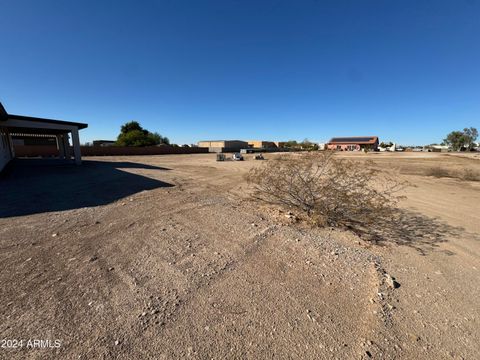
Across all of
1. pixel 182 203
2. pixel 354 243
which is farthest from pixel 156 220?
pixel 354 243

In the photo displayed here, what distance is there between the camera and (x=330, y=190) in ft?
Answer: 17.4

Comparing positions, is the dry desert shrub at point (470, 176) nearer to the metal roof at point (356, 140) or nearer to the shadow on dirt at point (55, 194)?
the shadow on dirt at point (55, 194)

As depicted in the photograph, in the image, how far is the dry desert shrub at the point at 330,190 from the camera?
516 cm

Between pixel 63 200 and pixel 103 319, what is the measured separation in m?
6.13

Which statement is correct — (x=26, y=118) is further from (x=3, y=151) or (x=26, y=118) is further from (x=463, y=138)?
(x=463, y=138)

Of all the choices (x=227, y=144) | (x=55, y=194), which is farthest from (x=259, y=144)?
(x=55, y=194)

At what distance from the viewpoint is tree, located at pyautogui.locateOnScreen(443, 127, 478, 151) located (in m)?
80.4

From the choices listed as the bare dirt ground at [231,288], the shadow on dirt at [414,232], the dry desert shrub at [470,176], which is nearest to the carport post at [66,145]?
the bare dirt ground at [231,288]

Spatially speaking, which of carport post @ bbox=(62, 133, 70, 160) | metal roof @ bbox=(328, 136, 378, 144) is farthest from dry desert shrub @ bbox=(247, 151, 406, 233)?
metal roof @ bbox=(328, 136, 378, 144)

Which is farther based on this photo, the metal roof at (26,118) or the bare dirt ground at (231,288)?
the metal roof at (26,118)

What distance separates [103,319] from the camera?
2.20m

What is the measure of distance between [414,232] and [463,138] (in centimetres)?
11281

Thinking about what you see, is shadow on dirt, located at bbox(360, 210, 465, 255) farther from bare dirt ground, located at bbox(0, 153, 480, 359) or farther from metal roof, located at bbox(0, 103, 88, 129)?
metal roof, located at bbox(0, 103, 88, 129)

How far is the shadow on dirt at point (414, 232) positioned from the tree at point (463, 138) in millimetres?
111676
